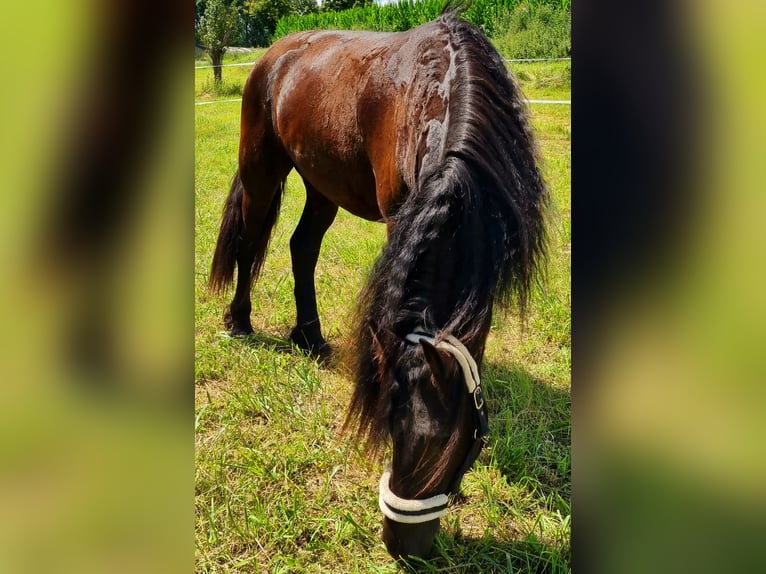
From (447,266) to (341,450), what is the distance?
966 mm

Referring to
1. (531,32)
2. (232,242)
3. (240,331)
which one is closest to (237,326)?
(240,331)

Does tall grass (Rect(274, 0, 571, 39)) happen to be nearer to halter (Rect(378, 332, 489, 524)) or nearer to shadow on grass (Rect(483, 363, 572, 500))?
shadow on grass (Rect(483, 363, 572, 500))

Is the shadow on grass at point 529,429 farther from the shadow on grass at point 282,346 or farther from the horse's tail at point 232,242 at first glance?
the horse's tail at point 232,242

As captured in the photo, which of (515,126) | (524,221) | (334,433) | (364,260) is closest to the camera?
(524,221)

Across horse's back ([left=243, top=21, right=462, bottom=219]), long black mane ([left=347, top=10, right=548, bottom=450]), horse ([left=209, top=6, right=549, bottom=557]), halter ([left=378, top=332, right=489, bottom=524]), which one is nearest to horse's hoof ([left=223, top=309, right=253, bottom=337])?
horse's back ([left=243, top=21, right=462, bottom=219])

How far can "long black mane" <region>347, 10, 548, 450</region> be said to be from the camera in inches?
47.3

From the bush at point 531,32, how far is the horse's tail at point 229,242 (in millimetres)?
1486

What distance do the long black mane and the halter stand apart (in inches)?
1.2

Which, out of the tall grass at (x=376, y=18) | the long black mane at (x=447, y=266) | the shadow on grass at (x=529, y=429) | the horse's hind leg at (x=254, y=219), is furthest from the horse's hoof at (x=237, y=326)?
the long black mane at (x=447, y=266)

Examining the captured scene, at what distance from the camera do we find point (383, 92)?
1.89 metres
